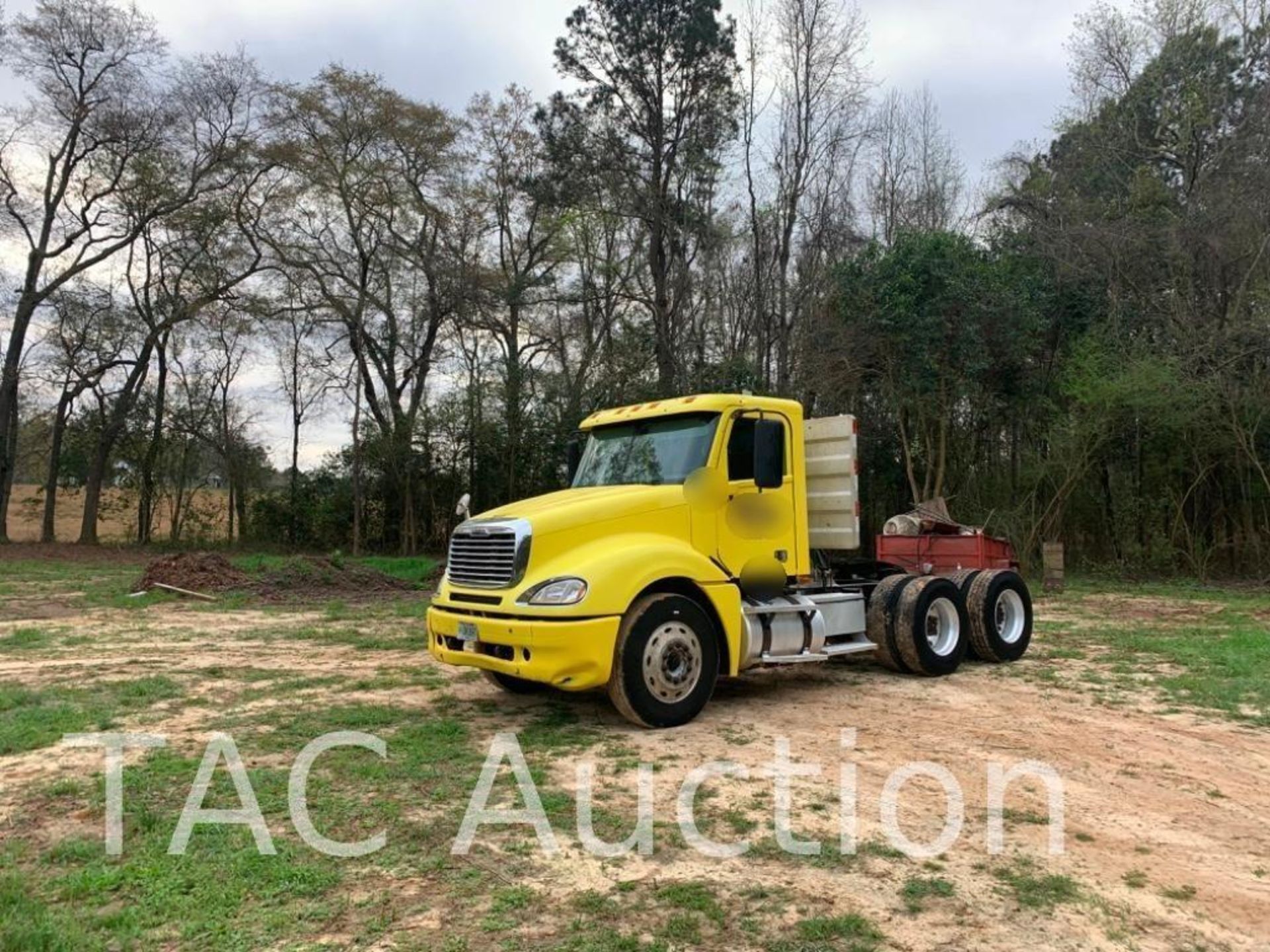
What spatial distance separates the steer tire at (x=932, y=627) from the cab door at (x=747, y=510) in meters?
1.61

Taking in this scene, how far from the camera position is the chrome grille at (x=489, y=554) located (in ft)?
19.6

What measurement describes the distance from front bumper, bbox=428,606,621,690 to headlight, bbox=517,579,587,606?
0.39ft

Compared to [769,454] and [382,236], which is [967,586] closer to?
[769,454]

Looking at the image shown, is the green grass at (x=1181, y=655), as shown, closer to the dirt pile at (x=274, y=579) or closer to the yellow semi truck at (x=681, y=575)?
the yellow semi truck at (x=681, y=575)

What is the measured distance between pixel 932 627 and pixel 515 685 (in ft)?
13.4

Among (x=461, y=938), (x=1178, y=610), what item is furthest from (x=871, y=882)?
(x=1178, y=610)

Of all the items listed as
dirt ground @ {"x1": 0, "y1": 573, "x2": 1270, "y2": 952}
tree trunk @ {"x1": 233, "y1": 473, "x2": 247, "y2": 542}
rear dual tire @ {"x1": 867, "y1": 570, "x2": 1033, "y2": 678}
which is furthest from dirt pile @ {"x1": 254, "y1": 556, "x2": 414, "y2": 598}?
tree trunk @ {"x1": 233, "y1": 473, "x2": 247, "y2": 542}

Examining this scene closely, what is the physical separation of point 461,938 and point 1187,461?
807 inches

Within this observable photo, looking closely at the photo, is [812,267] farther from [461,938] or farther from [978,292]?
[461,938]

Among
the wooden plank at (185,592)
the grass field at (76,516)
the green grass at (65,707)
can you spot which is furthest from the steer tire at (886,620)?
the grass field at (76,516)

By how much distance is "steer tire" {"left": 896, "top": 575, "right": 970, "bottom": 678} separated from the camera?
7.96 metres

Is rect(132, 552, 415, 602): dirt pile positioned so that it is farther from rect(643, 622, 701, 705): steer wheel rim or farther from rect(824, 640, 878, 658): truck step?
rect(643, 622, 701, 705): steer wheel rim

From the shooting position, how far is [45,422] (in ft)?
85.7

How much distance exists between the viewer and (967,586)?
8773 millimetres
